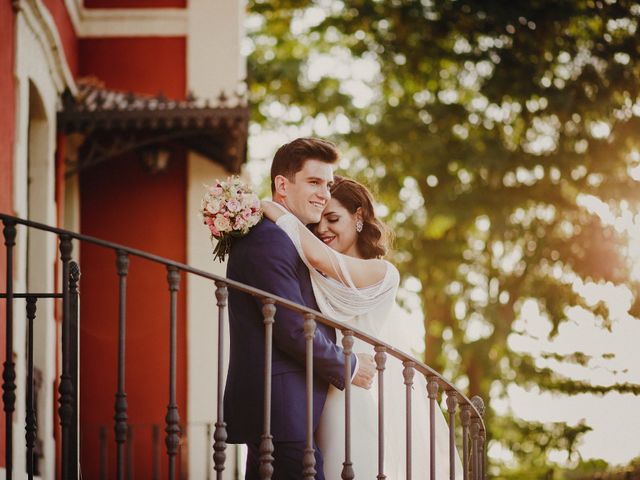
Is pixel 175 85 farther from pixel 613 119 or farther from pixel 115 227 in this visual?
pixel 613 119

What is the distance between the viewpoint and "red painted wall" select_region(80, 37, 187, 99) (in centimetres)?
1187

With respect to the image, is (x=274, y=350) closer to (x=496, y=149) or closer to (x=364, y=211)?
(x=364, y=211)

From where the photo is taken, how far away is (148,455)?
11.0 m

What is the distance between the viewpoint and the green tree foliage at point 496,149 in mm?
14578

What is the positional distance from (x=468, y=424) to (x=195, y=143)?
5.82 metres

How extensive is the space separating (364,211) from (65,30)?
18.3ft

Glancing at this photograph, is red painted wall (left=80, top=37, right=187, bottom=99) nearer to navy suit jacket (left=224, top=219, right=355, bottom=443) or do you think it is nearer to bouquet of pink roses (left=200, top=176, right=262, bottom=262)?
bouquet of pink roses (left=200, top=176, right=262, bottom=262)

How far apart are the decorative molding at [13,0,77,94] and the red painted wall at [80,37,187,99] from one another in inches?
51.3

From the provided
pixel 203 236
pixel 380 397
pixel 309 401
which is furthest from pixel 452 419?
pixel 203 236

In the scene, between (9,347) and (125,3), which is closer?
(9,347)

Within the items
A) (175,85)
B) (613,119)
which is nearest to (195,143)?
(175,85)

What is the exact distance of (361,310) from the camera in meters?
5.64

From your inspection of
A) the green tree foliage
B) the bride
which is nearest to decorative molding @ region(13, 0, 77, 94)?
the bride

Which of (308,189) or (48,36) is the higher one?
(48,36)
